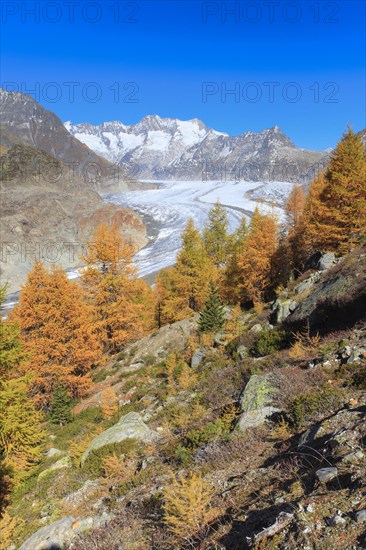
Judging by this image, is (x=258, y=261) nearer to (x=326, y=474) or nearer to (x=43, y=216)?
(x=326, y=474)

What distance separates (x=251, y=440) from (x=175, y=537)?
2591 millimetres

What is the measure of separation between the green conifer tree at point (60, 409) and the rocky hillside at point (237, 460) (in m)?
2.26

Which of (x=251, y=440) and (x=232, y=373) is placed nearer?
(x=251, y=440)

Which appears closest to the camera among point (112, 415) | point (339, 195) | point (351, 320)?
point (351, 320)

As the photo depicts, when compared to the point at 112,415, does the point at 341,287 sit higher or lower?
higher

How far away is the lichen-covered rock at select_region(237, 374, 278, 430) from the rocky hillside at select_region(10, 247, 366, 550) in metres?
0.03

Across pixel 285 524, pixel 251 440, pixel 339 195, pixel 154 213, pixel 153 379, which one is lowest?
pixel 153 379

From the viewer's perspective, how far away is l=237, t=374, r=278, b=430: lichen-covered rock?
782 centimetres

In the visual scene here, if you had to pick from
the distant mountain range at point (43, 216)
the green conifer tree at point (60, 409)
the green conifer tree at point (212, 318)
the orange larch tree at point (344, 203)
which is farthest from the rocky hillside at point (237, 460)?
the distant mountain range at point (43, 216)

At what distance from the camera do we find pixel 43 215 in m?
86.1

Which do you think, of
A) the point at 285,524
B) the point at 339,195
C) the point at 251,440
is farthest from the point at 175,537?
the point at 339,195

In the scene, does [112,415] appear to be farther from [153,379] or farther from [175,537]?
[175,537]

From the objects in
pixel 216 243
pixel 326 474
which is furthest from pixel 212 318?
pixel 216 243

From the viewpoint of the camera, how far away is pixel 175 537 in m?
5.01
